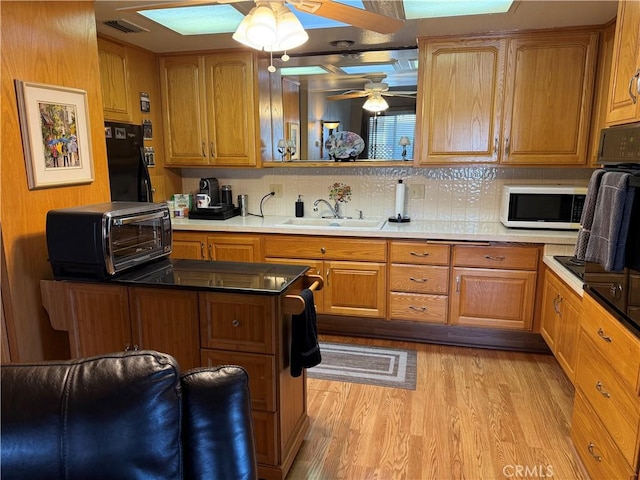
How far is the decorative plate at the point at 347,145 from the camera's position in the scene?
361cm

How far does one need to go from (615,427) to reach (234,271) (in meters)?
1.65

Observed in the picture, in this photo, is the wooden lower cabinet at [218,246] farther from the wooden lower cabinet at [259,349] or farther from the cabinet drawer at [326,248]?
the wooden lower cabinet at [259,349]

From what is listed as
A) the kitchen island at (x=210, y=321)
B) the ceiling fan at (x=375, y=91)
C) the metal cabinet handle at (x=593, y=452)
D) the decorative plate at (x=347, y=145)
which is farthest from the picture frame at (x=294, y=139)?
the metal cabinet handle at (x=593, y=452)

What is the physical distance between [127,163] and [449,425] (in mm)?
2771

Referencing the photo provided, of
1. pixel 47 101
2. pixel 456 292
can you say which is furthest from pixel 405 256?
pixel 47 101

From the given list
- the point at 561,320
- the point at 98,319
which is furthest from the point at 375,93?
the point at 98,319

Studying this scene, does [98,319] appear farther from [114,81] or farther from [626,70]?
[626,70]

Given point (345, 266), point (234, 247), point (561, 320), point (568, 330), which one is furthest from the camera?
point (234, 247)

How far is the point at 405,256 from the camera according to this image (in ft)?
10.4

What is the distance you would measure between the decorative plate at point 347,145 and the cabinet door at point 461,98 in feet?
1.79

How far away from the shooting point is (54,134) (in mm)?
1985

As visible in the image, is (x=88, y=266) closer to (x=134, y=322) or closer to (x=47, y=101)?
(x=134, y=322)

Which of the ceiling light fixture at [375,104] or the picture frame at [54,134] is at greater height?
the ceiling light fixture at [375,104]

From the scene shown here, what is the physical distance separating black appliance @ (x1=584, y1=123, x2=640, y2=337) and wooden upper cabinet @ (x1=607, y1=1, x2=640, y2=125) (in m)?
0.08
